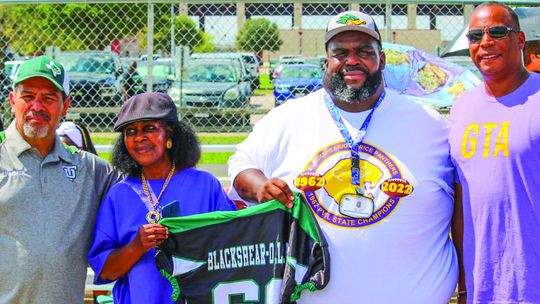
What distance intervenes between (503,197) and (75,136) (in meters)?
3.29

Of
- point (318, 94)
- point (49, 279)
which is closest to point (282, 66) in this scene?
point (318, 94)

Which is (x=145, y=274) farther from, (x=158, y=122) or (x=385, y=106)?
(x=385, y=106)

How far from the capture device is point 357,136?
3266 mm

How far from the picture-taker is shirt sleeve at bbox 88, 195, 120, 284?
326 centimetres

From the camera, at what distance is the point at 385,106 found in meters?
3.37

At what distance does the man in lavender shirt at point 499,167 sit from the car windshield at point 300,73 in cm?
366

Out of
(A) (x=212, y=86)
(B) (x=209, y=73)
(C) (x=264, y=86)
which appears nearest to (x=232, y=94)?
(C) (x=264, y=86)

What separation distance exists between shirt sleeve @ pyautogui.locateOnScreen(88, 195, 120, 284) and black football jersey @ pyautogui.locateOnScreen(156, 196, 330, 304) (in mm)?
→ 244

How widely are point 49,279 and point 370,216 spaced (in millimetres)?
1492

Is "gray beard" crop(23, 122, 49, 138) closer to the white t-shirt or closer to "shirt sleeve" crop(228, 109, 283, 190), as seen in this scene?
"shirt sleeve" crop(228, 109, 283, 190)

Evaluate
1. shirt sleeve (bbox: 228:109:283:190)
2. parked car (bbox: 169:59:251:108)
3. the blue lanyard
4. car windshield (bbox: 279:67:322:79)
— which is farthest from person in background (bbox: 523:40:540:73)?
parked car (bbox: 169:59:251:108)

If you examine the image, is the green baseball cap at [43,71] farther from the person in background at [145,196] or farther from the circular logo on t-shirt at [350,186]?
the circular logo on t-shirt at [350,186]

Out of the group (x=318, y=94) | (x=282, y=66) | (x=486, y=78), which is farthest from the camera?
(x=282, y=66)

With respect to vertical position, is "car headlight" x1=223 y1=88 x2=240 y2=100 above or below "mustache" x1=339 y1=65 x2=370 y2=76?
above
